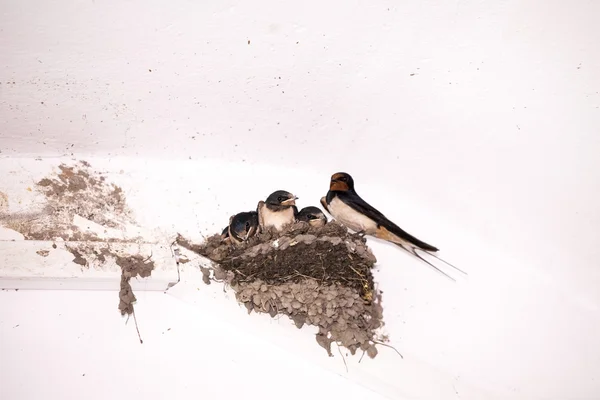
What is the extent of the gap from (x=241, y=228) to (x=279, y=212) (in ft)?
0.65

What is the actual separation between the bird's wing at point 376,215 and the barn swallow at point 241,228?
1.42 feet

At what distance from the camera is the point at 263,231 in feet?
7.38

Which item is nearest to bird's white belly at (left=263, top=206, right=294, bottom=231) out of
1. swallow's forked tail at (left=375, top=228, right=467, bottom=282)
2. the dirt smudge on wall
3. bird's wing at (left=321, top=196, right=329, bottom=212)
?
bird's wing at (left=321, top=196, right=329, bottom=212)

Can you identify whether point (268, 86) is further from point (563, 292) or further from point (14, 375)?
point (563, 292)

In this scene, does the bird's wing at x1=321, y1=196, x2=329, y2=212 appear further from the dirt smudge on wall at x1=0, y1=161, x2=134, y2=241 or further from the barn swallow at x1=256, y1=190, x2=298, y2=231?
the dirt smudge on wall at x1=0, y1=161, x2=134, y2=241

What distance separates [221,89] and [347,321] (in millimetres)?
1068

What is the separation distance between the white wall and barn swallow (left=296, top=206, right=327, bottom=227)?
0.29m

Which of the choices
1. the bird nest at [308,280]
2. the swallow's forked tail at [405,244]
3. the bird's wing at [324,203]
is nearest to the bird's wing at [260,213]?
the bird nest at [308,280]

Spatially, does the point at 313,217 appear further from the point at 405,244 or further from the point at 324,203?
the point at 405,244

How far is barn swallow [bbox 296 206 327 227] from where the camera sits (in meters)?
2.27

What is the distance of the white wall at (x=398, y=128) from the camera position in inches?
75.4

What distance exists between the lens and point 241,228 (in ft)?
7.14

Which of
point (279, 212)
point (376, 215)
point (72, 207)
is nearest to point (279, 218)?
point (279, 212)

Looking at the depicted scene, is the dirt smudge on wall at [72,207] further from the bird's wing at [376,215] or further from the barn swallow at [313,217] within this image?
the bird's wing at [376,215]
